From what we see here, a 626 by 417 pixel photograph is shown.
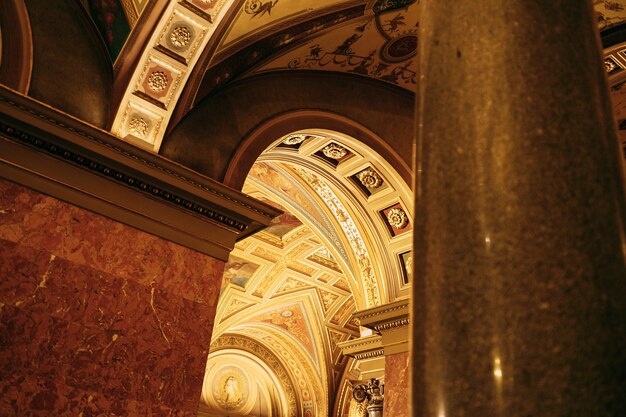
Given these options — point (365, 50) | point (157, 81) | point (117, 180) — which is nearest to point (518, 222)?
point (117, 180)

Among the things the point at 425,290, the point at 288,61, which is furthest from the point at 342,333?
the point at 425,290

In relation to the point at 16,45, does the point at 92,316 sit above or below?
below

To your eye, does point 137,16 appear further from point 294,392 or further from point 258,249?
point 294,392

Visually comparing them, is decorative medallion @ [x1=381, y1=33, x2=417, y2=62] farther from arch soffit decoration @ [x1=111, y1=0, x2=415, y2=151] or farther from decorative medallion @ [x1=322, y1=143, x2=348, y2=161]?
arch soffit decoration @ [x1=111, y1=0, x2=415, y2=151]

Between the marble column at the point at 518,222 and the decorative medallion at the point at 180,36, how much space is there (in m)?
5.21

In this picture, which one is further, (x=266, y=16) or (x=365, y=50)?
(x=365, y=50)

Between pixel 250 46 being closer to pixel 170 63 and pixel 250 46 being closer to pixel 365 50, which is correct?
pixel 170 63

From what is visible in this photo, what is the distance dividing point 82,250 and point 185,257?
3.20 ft

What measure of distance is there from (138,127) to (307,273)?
32.0 ft

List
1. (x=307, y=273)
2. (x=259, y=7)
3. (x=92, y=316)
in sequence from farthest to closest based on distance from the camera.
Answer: (x=307, y=273) → (x=259, y=7) → (x=92, y=316)

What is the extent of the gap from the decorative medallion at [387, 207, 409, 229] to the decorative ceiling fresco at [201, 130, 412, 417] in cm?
1

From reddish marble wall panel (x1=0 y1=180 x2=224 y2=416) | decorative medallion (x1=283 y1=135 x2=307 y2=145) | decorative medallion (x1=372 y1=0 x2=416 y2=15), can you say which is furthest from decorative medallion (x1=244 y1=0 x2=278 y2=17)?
reddish marble wall panel (x1=0 y1=180 x2=224 y2=416)

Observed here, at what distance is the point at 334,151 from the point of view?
861 centimetres

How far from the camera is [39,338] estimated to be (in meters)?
4.81
